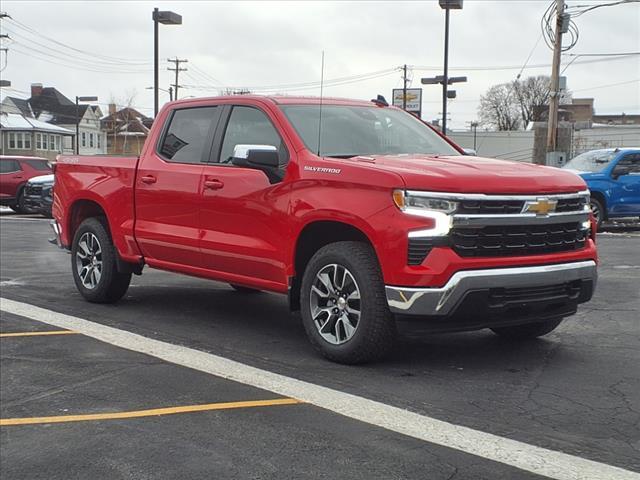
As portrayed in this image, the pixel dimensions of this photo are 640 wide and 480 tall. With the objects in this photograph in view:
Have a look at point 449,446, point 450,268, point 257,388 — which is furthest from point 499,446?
point 257,388

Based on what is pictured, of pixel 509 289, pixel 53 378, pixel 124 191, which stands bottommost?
pixel 53 378

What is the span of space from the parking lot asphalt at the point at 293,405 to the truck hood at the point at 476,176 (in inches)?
37.1

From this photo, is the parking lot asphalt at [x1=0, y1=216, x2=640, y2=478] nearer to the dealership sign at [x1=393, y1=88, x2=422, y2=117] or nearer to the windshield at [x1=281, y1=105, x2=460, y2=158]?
the windshield at [x1=281, y1=105, x2=460, y2=158]

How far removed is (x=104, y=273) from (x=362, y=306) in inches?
139

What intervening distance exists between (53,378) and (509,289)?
10.4 ft

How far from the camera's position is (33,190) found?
22.6 metres

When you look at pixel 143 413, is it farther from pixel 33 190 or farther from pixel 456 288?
pixel 33 190

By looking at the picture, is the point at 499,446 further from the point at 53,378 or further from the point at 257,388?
the point at 53,378

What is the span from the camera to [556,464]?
11.6 ft

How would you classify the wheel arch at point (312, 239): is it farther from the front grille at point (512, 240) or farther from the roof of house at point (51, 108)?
the roof of house at point (51, 108)

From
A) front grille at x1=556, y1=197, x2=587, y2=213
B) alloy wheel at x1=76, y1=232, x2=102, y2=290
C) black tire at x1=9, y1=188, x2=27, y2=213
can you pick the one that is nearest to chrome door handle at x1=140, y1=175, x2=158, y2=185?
alloy wheel at x1=76, y1=232, x2=102, y2=290

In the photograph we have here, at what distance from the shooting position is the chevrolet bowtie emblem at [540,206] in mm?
4914

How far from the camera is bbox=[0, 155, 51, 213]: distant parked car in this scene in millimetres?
23328

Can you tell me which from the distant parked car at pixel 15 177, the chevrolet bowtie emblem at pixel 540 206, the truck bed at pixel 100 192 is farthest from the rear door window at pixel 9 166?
the chevrolet bowtie emblem at pixel 540 206
